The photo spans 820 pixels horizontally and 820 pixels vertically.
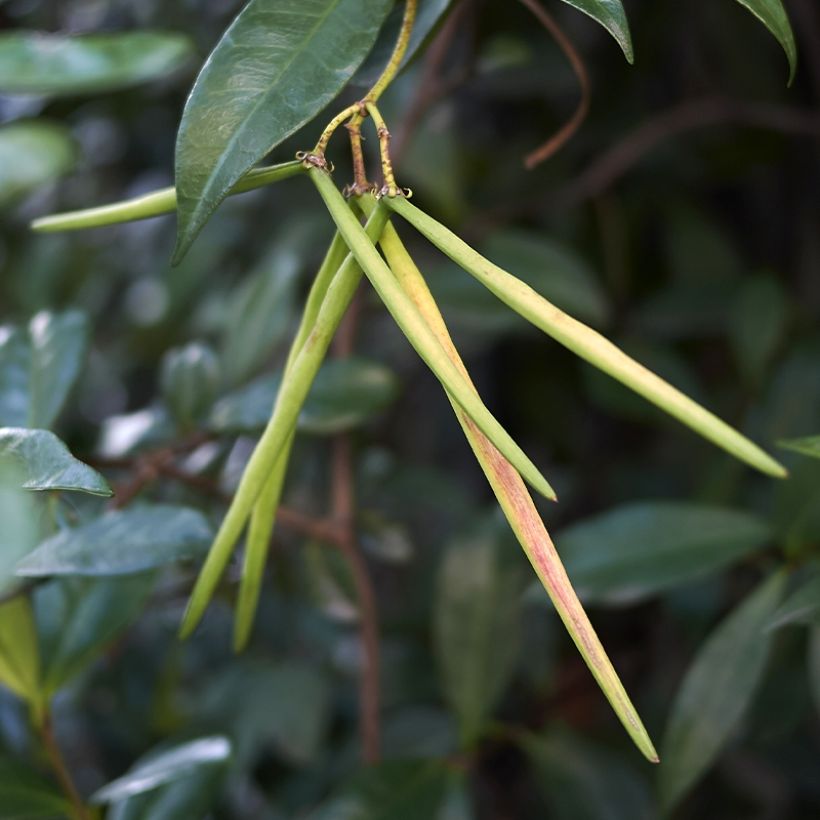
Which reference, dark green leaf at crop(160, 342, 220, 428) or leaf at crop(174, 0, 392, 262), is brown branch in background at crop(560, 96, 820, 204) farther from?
leaf at crop(174, 0, 392, 262)

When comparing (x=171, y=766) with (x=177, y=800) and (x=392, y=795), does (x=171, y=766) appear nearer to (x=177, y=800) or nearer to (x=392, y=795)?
(x=177, y=800)

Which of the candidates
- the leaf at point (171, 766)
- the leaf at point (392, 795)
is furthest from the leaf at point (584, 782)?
the leaf at point (171, 766)

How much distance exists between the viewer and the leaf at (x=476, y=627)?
70 centimetres

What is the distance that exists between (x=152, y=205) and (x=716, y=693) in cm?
40

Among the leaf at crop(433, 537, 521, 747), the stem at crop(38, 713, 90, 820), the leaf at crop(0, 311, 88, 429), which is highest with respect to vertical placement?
the leaf at crop(0, 311, 88, 429)

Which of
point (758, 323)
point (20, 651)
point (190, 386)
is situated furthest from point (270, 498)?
point (758, 323)

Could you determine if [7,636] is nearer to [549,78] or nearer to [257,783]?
[257,783]

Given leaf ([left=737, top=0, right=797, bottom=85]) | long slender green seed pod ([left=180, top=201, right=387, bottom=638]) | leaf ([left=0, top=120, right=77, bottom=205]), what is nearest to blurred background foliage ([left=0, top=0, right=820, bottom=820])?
leaf ([left=0, top=120, right=77, bottom=205])

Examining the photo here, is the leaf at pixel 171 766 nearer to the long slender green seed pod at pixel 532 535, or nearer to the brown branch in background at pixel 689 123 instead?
the long slender green seed pod at pixel 532 535

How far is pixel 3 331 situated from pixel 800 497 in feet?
1.54

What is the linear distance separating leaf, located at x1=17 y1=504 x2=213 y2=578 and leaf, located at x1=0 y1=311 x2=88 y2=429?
0.24 ft

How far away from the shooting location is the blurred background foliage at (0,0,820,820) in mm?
523

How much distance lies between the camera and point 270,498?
376mm

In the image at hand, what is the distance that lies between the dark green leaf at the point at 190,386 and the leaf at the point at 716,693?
356mm
